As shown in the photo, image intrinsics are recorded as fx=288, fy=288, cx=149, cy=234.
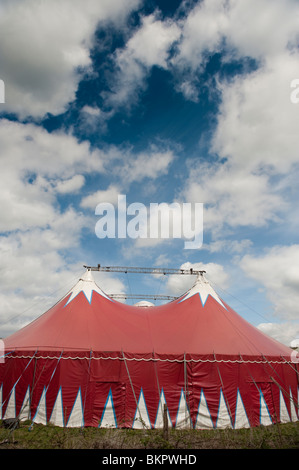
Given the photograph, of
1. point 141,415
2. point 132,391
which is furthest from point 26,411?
point 141,415

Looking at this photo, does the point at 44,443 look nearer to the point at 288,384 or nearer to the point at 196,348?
the point at 196,348

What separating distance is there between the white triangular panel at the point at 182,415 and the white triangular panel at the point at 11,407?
4376 mm

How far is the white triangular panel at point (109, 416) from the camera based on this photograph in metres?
7.48

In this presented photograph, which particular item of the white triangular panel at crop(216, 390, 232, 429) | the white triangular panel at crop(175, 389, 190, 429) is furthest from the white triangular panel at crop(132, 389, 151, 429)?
the white triangular panel at crop(216, 390, 232, 429)

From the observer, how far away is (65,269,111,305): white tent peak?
10547 millimetres

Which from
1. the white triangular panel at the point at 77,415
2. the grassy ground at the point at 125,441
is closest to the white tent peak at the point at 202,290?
the grassy ground at the point at 125,441

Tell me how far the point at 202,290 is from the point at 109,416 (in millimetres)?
5551

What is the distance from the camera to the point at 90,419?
7500 millimetres

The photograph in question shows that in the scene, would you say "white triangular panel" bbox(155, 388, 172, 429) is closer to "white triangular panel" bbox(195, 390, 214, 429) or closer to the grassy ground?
the grassy ground

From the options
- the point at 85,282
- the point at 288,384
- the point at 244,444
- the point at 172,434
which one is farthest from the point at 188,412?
the point at 85,282

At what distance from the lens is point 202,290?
11.4m

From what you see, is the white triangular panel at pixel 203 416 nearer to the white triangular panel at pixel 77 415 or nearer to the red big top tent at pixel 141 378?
the red big top tent at pixel 141 378

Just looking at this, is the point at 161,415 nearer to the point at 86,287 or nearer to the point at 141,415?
the point at 141,415

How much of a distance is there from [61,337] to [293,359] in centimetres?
725
